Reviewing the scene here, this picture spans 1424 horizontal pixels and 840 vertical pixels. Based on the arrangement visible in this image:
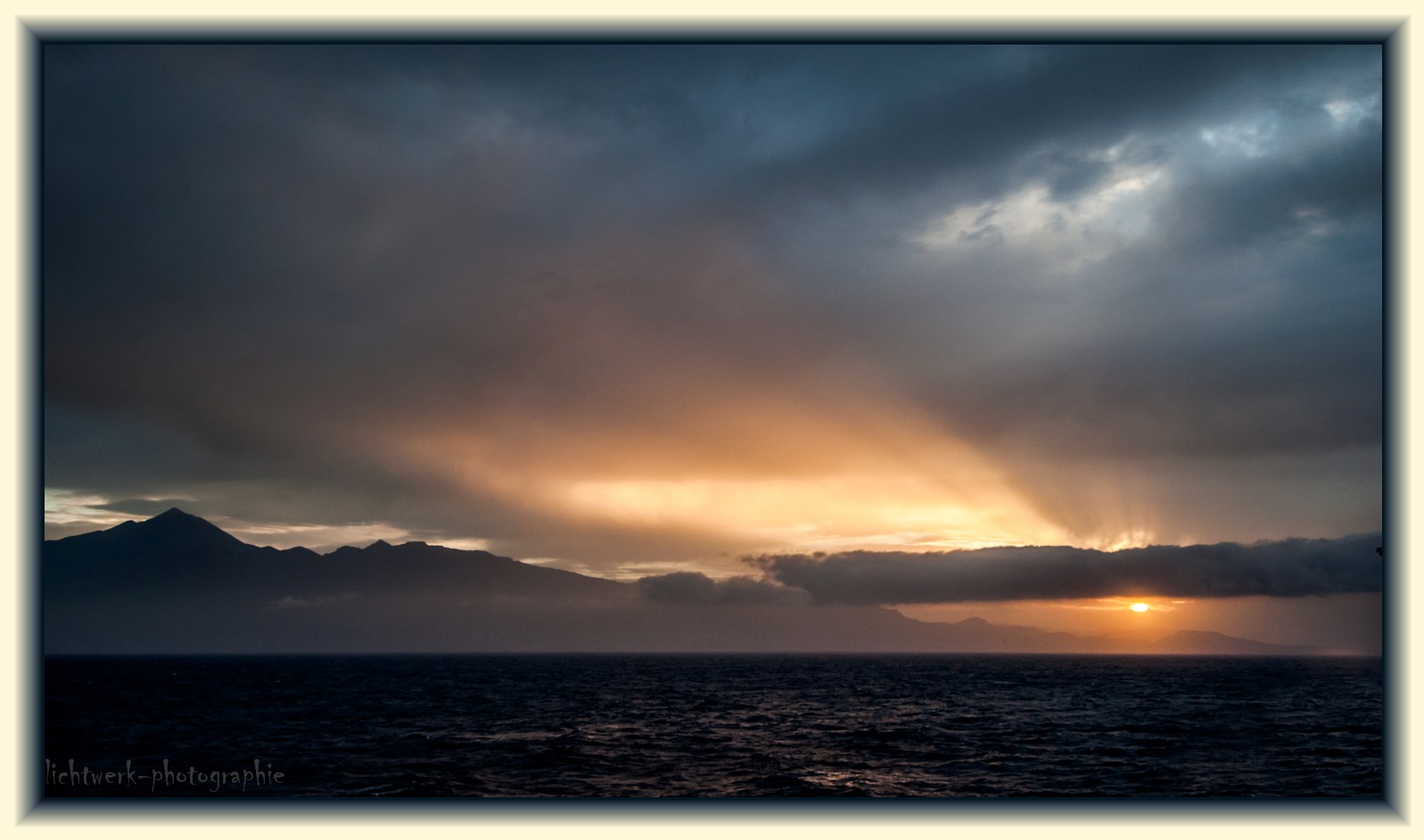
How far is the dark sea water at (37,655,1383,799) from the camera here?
29953mm

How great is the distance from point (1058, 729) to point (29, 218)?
5172 centimetres

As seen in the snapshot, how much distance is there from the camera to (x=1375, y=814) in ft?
33.1

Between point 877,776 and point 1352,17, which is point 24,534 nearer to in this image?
point 1352,17

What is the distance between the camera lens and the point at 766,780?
100.0ft

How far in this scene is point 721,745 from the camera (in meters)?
40.2

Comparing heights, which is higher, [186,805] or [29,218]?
[29,218]

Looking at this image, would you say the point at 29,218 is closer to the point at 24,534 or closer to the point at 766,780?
the point at 24,534

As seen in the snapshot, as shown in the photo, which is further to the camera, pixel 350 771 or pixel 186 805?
pixel 350 771

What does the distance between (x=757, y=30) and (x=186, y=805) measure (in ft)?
36.4

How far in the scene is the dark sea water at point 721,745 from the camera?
98.3 ft
